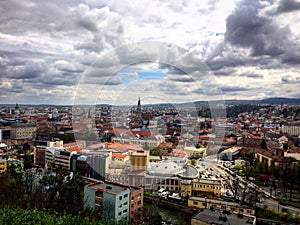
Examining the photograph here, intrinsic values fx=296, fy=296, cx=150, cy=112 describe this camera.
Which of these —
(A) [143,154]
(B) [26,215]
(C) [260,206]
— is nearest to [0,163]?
(A) [143,154]

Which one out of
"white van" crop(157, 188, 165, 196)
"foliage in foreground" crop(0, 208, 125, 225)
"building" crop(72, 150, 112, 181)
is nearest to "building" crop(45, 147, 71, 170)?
"building" crop(72, 150, 112, 181)

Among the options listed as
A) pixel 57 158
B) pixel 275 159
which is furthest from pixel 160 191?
pixel 275 159

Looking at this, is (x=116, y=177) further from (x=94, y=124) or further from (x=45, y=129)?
(x=45, y=129)

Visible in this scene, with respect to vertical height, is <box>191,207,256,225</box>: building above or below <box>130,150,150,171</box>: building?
below

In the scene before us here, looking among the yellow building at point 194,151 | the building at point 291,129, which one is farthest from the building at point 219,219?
the building at point 291,129

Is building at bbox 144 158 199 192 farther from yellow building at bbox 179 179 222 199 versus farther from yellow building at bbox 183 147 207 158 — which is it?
yellow building at bbox 183 147 207 158
